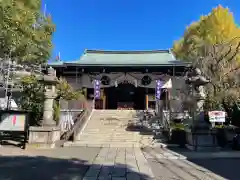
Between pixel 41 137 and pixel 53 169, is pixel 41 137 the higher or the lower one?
the higher one

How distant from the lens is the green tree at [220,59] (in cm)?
1516

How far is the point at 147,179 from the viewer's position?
18.3 feet

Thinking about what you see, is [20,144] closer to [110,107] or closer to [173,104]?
[173,104]

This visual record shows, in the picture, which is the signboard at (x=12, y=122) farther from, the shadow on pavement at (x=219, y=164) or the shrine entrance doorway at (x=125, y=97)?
the shrine entrance doorway at (x=125, y=97)

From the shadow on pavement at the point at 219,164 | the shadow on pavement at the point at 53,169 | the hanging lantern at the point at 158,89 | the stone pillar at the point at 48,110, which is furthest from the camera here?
the hanging lantern at the point at 158,89

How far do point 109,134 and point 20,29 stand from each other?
749cm

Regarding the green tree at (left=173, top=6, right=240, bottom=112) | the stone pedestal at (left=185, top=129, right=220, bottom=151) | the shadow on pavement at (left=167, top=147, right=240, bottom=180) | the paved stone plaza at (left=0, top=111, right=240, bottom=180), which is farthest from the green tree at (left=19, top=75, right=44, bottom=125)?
the green tree at (left=173, top=6, right=240, bottom=112)

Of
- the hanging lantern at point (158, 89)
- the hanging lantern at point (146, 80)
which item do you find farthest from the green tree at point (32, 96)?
the hanging lantern at point (146, 80)

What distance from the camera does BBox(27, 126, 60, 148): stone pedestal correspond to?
10.7m

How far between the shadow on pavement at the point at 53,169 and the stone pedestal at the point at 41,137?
2.63 metres

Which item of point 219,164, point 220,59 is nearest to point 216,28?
point 220,59

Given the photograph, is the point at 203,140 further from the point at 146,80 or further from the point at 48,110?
the point at 146,80

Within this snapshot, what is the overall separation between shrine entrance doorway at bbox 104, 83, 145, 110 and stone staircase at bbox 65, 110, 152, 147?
5.72 m

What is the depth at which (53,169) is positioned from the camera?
6.44 meters
